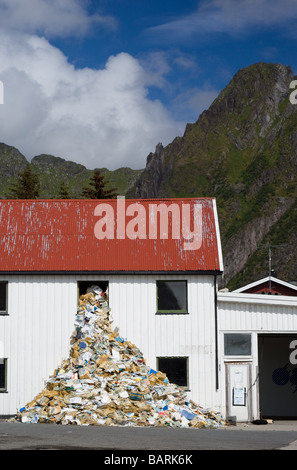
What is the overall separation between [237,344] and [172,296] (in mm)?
3237

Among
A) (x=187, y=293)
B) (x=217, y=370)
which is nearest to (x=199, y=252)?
(x=187, y=293)

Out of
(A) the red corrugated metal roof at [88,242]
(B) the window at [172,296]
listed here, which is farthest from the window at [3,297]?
(B) the window at [172,296]

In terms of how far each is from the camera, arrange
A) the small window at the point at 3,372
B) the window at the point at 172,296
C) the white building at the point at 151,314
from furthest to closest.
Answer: the window at the point at 172,296 → the white building at the point at 151,314 → the small window at the point at 3,372

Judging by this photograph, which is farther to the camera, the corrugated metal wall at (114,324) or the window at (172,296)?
the window at (172,296)

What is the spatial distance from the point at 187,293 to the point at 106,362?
14.8ft

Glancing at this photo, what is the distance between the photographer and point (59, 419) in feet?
70.1

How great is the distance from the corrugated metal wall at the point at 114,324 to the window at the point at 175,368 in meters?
0.21

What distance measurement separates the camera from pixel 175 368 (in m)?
25.9

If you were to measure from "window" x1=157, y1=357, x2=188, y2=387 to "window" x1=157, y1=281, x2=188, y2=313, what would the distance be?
1.88 meters

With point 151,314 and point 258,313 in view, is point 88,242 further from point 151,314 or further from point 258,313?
point 258,313

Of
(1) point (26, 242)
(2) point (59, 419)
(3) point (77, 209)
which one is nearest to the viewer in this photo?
(2) point (59, 419)

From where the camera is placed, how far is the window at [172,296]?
26297 mm

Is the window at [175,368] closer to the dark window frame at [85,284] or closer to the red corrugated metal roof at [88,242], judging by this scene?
the red corrugated metal roof at [88,242]

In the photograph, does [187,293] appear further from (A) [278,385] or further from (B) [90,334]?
(A) [278,385]
